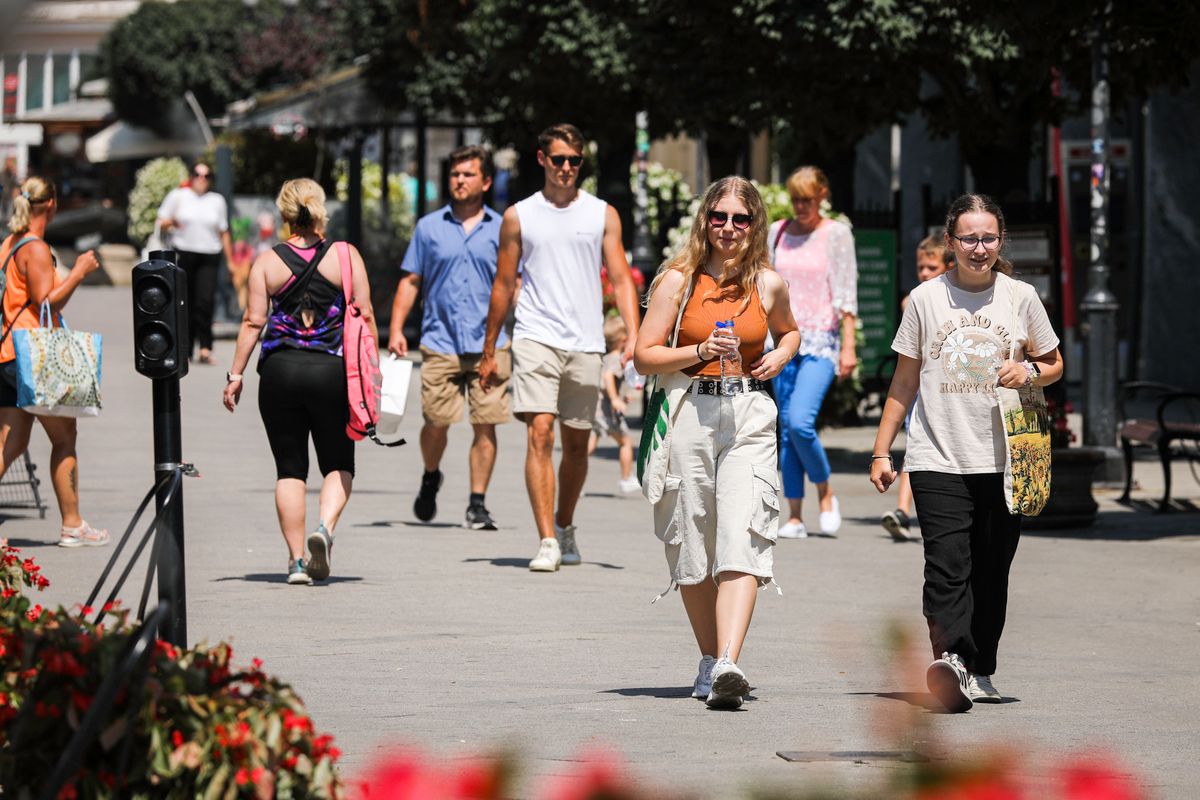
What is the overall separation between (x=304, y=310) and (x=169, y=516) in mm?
3996

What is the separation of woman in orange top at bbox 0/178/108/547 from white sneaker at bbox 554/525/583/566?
2.23 metres

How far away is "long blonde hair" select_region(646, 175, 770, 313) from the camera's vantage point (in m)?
6.61

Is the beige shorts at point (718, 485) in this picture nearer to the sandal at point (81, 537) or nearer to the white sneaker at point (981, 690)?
the white sneaker at point (981, 690)

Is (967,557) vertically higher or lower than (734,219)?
lower

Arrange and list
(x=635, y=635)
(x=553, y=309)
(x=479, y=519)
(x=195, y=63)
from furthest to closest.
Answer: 1. (x=195, y=63)
2. (x=479, y=519)
3. (x=553, y=309)
4. (x=635, y=635)

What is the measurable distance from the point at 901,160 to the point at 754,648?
21.9m

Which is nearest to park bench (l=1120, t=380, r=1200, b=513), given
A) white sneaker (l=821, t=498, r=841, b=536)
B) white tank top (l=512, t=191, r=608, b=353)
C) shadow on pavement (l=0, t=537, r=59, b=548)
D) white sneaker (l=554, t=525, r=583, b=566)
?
white sneaker (l=821, t=498, r=841, b=536)

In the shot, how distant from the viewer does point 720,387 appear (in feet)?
21.6

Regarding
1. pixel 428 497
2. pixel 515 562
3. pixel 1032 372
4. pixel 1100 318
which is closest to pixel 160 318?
pixel 1032 372

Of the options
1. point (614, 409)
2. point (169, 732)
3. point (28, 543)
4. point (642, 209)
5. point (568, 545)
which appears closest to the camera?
point (169, 732)

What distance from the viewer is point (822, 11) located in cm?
1580

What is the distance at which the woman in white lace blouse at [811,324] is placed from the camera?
10.9 m

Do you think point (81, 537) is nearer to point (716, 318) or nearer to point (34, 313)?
point (34, 313)

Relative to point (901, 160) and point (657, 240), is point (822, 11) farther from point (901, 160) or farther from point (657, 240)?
point (901, 160)
